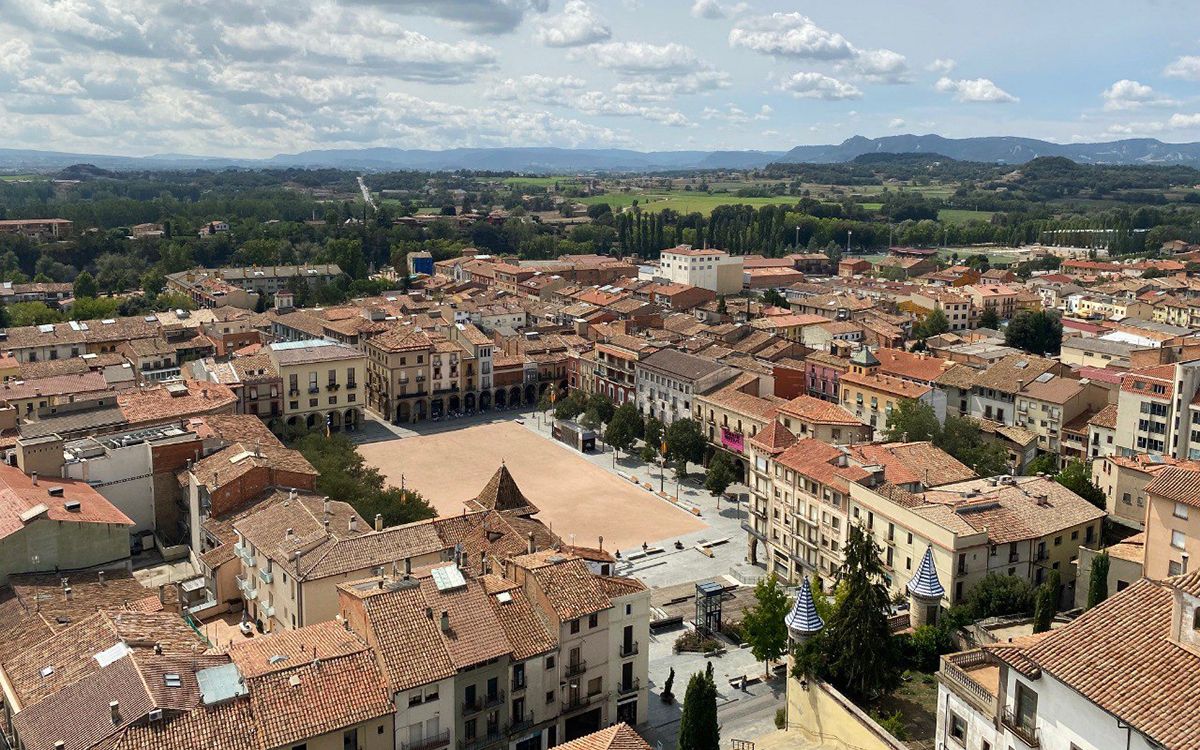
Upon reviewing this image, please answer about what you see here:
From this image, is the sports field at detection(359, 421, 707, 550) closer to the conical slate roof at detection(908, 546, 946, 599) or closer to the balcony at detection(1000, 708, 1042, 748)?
the conical slate roof at detection(908, 546, 946, 599)

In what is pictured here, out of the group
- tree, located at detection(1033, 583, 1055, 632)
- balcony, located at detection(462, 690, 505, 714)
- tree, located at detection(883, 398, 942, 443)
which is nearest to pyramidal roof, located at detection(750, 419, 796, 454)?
tree, located at detection(883, 398, 942, 443)

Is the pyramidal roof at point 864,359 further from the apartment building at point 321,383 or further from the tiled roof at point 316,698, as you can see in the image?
the tiled roof at point 316,698

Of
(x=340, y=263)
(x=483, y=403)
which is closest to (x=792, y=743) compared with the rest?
(x=483, y=403)

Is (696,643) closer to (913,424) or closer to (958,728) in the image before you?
(958,728)

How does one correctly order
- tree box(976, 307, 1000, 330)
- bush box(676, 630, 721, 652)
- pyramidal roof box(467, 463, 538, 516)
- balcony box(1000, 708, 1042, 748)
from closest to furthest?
balcony box(1000, 708, 1042, 748) → bush box(676, 630, 721, 652) → pyramidal roof box(467, 463, 538, 516) → tree box(976, 307, 1000, 330)

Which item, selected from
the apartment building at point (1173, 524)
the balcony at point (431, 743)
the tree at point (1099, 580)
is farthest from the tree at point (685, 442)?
the balcony at point (431, 743)

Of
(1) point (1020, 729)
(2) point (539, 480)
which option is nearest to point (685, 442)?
(2) point (539, 480)

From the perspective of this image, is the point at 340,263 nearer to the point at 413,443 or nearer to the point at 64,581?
the point at 413,443
